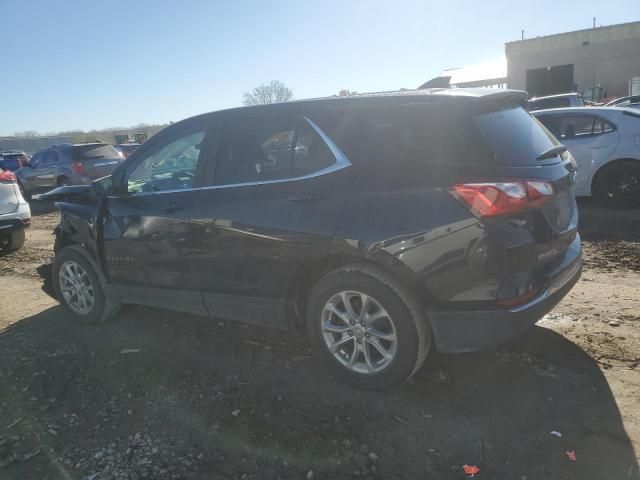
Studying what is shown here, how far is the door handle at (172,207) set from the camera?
3751mm

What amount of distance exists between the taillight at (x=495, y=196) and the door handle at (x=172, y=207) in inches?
79.0

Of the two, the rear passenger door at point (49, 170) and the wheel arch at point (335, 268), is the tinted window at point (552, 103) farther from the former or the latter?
the rear passenger door at point (49, 170)

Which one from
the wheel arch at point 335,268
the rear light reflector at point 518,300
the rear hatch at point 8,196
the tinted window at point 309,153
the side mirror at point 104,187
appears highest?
the tinted window at point 309,153

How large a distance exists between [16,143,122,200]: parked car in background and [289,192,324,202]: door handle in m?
11.9

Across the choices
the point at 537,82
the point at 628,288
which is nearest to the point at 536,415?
the point at 628,288

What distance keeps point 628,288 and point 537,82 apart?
1533 inches

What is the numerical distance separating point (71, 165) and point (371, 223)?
43.6 ft

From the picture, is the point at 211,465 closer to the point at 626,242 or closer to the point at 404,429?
the point at 404,429

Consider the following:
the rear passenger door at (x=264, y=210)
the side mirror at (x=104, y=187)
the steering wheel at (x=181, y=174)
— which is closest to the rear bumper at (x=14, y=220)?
the side mirror at (x=104, y=187)

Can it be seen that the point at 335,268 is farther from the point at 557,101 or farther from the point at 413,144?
the point at 557,101

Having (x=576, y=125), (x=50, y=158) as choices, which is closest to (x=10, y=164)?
(x=50, y=158)

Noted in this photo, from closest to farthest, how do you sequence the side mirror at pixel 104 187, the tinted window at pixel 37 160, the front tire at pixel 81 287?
1. the side mirror at pixel 104 187
2. the front tire at pixel 81 287
3. the tinted window at pixel 37 160

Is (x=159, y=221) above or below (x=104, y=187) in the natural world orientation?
below

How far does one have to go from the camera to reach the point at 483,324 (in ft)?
9.04
